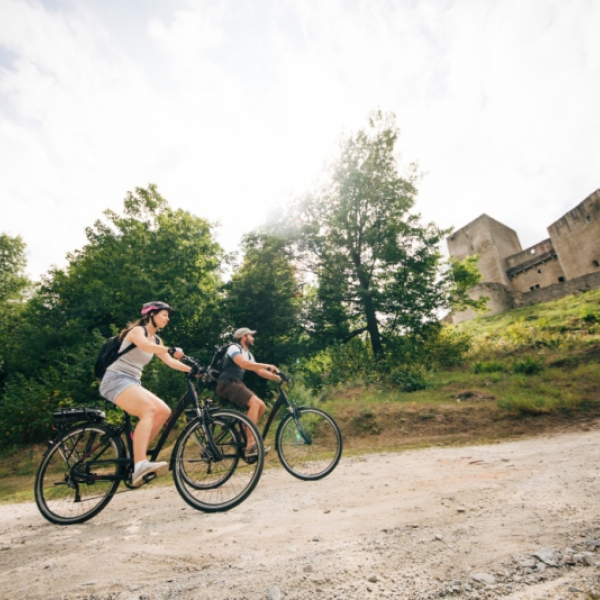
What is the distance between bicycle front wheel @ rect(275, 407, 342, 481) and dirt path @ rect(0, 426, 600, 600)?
0.60 meters

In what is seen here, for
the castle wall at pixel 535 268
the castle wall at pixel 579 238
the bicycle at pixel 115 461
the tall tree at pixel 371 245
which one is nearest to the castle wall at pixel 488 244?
the castle wall at pixel 535 268

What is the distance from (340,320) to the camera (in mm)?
18188

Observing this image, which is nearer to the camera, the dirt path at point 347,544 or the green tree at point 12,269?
the dirt path at point 347,544

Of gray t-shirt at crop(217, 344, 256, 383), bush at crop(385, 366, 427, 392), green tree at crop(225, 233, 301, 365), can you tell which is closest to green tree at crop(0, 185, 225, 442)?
green tree at crop(225, 233, 301, 365)

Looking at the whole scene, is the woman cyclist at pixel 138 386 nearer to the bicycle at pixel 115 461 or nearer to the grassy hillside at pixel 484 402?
the bicycle at pixel 115 461

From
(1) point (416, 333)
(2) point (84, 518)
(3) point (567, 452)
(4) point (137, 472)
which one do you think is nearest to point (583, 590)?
(4) point (137, 472)

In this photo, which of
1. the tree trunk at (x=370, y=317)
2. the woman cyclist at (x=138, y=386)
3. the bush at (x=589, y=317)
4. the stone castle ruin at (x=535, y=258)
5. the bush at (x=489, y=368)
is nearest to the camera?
the woman cyclist at (x=138, y=386)

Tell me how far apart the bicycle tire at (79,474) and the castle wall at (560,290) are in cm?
3552

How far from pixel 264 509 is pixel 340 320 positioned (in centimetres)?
1488

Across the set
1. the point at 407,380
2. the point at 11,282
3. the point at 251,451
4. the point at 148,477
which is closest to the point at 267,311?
the point at 407,380

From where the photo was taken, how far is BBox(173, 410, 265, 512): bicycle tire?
12.2ft

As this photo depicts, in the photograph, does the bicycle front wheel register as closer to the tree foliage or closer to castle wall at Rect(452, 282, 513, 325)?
the tree foliage

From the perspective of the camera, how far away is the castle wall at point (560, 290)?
27.5 metres

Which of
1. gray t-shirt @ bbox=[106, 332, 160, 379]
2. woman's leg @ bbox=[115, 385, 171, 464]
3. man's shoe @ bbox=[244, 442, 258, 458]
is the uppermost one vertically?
gray t-shirt @ bbox=[106, 332, 160, 379]
